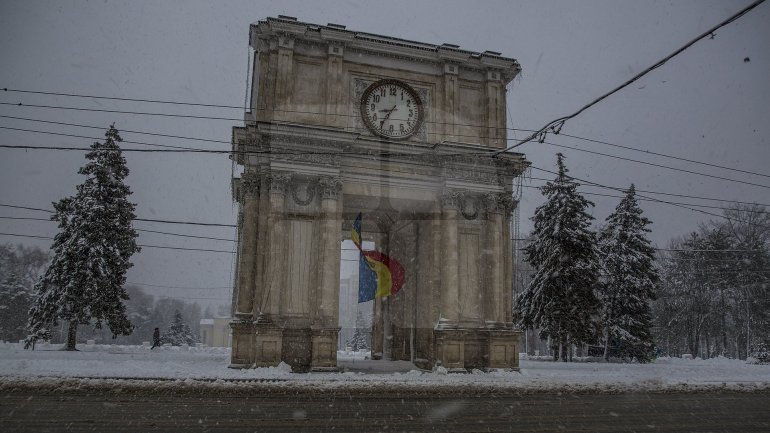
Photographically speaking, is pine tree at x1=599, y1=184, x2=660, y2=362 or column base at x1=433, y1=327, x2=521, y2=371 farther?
pine tree at x1=599, y1=184, x2=660, y2=362

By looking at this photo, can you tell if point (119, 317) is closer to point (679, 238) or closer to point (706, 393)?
point (706, 393)

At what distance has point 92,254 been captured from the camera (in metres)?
29.5

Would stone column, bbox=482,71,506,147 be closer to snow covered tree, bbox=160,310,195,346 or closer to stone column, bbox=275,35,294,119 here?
stone column, bbox=275,35,294,119

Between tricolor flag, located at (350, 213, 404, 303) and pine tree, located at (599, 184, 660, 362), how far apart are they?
1596 cm

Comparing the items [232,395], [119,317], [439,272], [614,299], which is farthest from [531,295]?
[232,395]

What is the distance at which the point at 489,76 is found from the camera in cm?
2245

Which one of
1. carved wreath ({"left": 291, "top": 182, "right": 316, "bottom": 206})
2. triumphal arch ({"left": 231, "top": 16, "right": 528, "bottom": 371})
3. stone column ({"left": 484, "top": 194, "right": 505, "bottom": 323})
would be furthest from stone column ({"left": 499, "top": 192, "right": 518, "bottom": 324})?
carved wreath ({"left": 291, "top": 182, "right": 316, "bottom": 206})

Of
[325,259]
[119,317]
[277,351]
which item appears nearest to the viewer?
[277,351]

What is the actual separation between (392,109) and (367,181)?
125 inches

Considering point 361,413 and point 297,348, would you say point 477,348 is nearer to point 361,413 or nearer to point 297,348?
point 297,348

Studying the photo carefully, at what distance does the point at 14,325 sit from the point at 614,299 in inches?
1967

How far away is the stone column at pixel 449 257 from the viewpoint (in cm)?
2006

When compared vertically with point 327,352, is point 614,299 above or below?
above

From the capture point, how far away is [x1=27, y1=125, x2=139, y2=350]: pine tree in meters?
29.2
